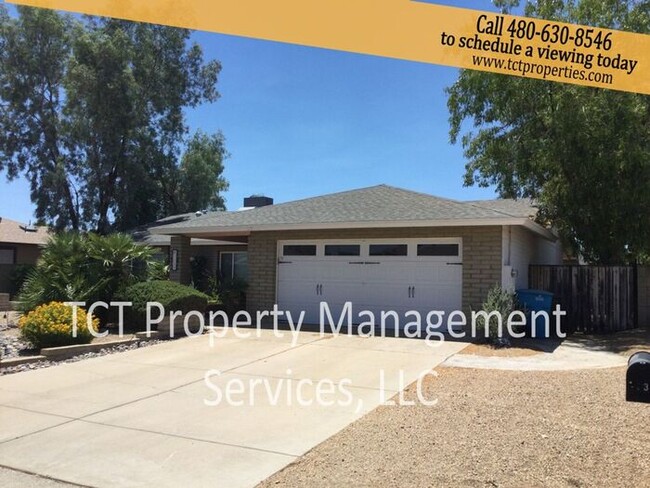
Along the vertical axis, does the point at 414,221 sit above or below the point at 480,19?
below

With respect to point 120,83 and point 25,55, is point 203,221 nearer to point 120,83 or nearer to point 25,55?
point 120,83

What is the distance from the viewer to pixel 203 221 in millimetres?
17984

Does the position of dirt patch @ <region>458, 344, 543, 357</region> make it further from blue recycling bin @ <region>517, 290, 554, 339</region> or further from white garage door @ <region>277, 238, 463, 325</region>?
white garage door @ <region>277, 238, 463, 325</region>

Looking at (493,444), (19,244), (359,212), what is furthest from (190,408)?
(19,244)

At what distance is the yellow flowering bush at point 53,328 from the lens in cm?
1099

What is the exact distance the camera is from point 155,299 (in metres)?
13.4

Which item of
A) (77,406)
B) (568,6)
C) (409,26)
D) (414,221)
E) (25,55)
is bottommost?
(77,406)

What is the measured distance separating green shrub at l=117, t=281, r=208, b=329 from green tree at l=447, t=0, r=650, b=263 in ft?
33.7

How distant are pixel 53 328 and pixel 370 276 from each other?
7642 mm

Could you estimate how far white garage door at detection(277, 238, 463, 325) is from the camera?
13984 millimetres

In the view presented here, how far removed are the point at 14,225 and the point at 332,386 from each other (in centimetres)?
3102

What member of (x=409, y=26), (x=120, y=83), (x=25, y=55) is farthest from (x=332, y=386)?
(x=25, y=55)

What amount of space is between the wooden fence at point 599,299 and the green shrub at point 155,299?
9.74m

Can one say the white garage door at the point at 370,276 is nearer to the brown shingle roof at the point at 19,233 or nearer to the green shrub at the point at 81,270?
the green shrub at the point at 81,270
